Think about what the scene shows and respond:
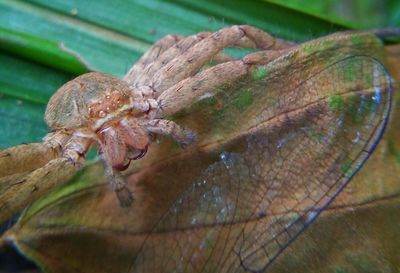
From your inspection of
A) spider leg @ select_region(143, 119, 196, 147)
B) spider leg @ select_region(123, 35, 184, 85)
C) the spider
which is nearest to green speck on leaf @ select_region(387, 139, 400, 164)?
the spider

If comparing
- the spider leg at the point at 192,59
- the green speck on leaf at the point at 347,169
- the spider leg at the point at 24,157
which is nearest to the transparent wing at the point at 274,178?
the green speck on leaf at the point at 347,169

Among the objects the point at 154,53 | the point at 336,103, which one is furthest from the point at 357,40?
the point at 154,53

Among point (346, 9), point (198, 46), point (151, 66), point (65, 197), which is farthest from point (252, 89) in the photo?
point (346, 9)

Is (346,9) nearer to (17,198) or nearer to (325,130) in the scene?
(325,130)

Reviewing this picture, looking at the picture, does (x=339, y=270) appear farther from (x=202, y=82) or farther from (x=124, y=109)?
(x=124, y=109)

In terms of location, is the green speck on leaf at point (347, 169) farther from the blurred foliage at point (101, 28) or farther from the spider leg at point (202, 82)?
the blurred foliage at point (101, 28)

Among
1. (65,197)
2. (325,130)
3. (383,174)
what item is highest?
(325,130)
